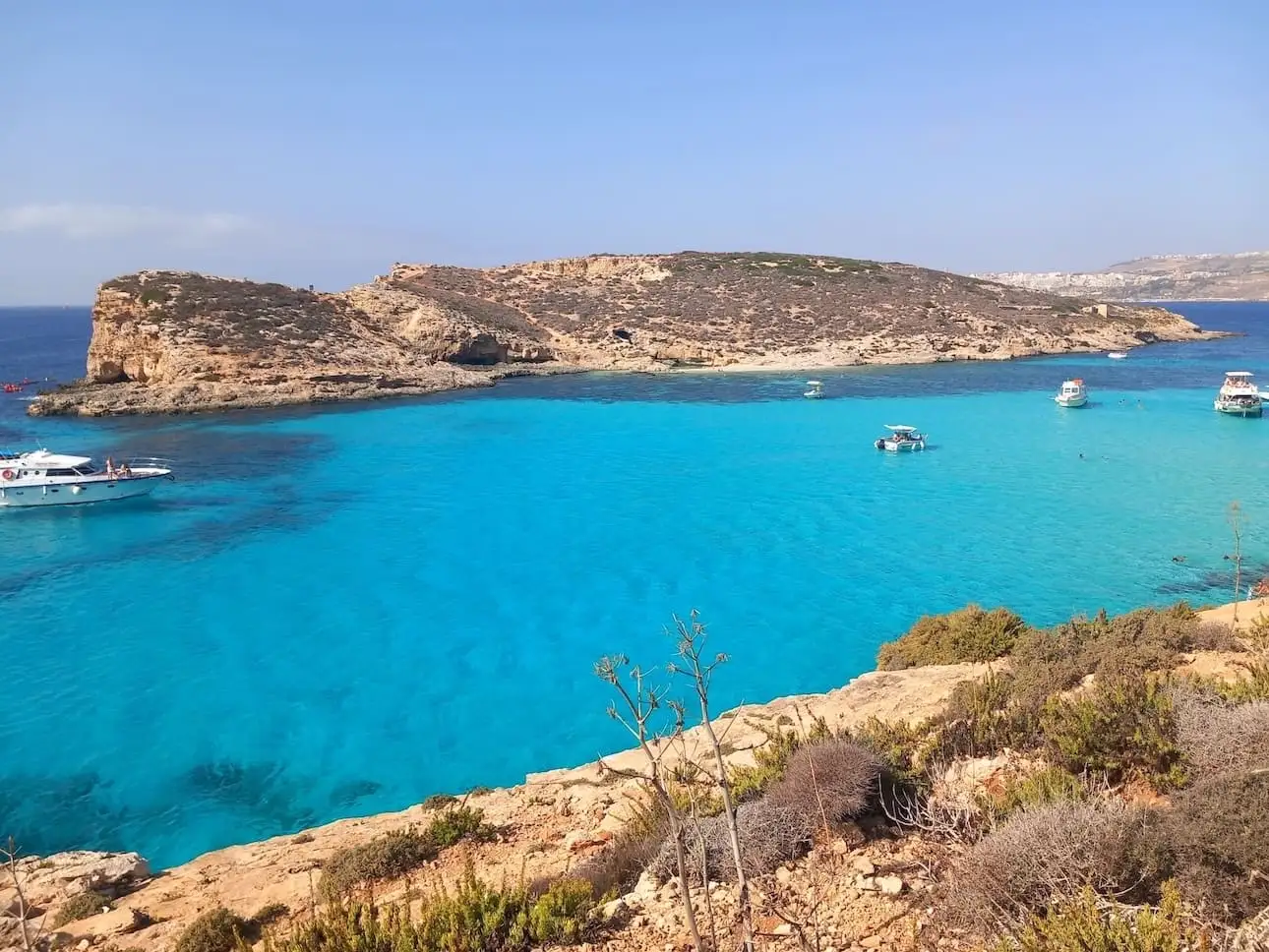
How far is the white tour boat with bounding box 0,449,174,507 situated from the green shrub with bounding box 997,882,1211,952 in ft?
97.7

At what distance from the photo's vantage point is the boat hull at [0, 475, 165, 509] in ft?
83.1

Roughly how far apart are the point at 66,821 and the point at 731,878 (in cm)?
1042

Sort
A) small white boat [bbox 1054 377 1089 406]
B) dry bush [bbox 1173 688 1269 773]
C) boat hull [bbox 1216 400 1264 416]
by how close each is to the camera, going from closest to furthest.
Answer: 1. dry bush [bbox 1173 688 1269 773]
2. boat hull [bbox 1216 400 1264 416]
3. small white boat [bbox 1054 377 1089 406]

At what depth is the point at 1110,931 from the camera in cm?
362

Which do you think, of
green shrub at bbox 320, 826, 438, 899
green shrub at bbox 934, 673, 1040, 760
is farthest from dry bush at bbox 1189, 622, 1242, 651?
green shrub at bbox 320, 826, 438, 899

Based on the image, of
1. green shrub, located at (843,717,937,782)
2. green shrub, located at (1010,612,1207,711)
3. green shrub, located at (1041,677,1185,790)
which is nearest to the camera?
green shrub, located at (1041,677,1185,790)

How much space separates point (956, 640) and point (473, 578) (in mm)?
11963

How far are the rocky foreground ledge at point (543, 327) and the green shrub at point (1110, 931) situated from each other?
158ft

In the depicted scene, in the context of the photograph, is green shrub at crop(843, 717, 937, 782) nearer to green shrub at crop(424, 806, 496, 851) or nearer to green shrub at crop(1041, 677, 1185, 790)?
green shrub at crop(1041, 677, 1185, 790)

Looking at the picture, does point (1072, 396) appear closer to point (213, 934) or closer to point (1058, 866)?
point (1058, 866)

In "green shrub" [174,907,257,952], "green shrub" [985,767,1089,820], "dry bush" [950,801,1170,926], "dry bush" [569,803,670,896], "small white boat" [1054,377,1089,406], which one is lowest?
"green shrub" [174,907,257,952]

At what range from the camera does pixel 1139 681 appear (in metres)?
7.49

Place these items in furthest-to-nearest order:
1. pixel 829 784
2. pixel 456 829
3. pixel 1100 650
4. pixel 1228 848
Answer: pixel 1100 650 → pixel 456 829 → pixel 829 784 → pixel 1228 848

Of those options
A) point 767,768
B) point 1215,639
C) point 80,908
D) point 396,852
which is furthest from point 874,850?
point 80,908
